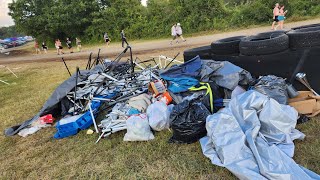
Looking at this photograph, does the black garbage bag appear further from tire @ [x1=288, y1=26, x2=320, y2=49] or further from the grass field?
tire @ [x1=288, y1=26, x2=320, y2=49]

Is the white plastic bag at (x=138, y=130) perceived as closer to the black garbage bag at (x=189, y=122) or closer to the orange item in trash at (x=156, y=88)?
the black garbage bag at (x=189, y=122)

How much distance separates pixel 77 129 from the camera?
15.7 ft

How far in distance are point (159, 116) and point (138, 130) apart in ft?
1.29

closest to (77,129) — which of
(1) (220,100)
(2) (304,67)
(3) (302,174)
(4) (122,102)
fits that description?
(4) (122,102)

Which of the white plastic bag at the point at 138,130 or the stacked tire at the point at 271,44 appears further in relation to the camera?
the stacked tire at the point at 271,44

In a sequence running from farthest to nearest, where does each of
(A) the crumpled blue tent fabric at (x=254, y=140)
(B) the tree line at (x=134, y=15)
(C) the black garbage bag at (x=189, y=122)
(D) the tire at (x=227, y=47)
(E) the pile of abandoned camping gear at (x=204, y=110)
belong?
(B) the tree line at (x=134, y=15)
(D) the tire at (x=227, y=47)
(C) the black garbage bag at (x=189, y=122)
(E) the pile of abandoned camping gear at (x=204, y=110)
(A) the crumpled blue tent fabric at (x=254, y=140)

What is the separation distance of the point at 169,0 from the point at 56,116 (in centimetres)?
2158

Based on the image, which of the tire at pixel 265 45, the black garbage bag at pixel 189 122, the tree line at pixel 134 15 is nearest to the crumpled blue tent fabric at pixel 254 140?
the black garbage bag at pixel 189 122

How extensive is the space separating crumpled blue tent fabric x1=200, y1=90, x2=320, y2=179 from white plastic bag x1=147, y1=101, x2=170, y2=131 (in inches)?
30.8

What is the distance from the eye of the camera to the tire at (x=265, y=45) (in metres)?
4.46

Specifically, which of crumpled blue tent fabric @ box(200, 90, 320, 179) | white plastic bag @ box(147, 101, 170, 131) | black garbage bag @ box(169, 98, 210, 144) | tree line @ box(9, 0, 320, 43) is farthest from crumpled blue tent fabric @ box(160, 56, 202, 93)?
tree line @ box(9, 0, 320, 43)

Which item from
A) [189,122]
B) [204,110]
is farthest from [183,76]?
[189,122]

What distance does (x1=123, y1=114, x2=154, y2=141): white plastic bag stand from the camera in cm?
412

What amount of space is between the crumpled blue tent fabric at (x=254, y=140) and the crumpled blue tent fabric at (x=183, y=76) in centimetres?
104
